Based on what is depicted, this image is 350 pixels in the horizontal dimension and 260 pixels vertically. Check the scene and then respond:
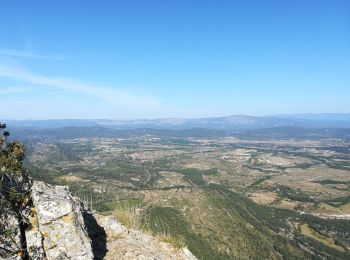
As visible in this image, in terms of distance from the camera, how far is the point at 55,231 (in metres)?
12.0

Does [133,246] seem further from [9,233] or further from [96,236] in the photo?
[9,233]

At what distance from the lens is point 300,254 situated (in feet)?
392

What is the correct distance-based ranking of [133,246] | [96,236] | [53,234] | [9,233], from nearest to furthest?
[9,233] < [53,234] < [133,246] < [96,236]

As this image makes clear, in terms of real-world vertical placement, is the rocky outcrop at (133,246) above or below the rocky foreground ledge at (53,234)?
below

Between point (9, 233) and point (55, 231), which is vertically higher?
point (9, 233)

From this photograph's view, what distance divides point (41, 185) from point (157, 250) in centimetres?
568

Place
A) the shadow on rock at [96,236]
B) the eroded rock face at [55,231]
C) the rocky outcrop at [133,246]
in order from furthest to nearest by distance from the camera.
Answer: the rocky outcrop at [133,246], the shadow on rock at [96,236], the eroded rock face at [55,231]

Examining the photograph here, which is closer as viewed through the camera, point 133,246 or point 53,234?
point 53,234

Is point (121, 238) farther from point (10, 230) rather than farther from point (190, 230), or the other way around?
point (190, 230)

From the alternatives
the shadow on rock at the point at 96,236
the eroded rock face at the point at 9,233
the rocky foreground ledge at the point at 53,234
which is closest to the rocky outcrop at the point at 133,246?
the rocky foreground ledge at the point at 53,234

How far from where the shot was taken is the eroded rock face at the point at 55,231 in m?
11.6

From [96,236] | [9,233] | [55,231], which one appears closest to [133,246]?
[96,236]

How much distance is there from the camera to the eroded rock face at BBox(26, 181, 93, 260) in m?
11.6

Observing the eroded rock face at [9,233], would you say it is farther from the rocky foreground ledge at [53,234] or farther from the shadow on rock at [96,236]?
the shadow on rock at [96,236]
